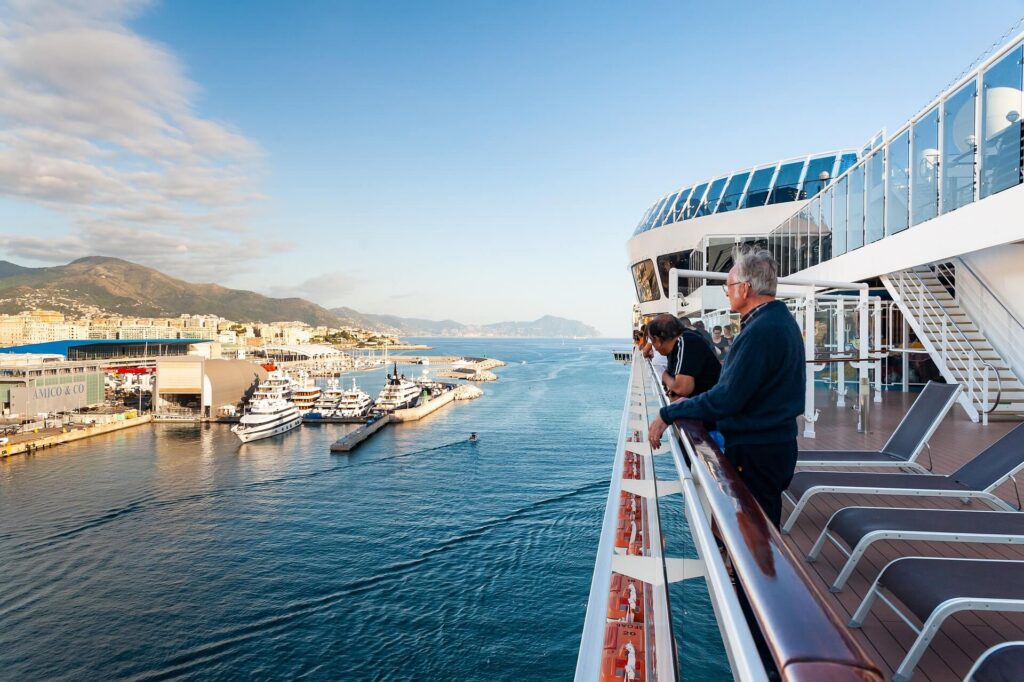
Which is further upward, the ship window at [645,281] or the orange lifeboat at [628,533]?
the ship window at [645,281]

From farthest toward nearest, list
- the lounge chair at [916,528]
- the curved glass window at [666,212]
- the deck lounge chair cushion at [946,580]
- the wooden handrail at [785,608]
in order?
the curved glass window at [666,212]
the lounge chair at [916,528]
the deck lounge chair cushion at [946,580]
the wooden handrail at [785,608]

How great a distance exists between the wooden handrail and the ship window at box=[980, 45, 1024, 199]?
7985 mm

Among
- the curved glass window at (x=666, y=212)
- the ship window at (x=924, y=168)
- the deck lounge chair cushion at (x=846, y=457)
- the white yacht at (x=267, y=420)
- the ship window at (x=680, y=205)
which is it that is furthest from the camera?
the white yacht at (x=267, y=420)

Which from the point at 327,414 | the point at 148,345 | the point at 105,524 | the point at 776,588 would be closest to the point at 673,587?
the point at 776,588

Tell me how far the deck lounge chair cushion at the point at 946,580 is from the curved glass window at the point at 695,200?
26.4 meters

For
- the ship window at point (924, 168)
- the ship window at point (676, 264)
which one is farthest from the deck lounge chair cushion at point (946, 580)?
the ship window at point (676, 264)

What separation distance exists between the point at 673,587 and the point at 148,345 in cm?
6804

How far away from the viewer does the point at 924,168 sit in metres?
8.83

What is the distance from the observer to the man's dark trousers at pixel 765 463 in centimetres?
212

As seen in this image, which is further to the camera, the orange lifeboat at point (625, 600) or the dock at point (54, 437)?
the dock at point (54, 437)

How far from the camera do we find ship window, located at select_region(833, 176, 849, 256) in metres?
12.3

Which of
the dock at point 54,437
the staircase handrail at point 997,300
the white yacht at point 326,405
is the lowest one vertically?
the dock at point 54,437

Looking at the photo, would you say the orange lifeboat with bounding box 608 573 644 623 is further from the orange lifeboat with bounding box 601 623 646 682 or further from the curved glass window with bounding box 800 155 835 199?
the curved glass window with bounding box 800 155 835 199

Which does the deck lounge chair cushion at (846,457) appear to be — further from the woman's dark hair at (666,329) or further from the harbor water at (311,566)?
the harbor water at (311,566)
